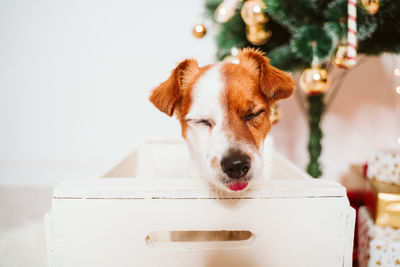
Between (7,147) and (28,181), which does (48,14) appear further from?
(28,181)

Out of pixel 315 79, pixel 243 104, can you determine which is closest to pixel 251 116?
pixel 243 104

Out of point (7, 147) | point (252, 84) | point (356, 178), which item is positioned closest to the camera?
point (252, 84)

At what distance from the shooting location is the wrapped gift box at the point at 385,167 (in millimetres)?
898

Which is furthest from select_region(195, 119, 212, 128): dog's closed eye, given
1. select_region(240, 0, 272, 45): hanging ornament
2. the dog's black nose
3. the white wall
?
the white wall

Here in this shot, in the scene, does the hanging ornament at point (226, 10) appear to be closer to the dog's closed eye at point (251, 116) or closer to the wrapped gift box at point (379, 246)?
the dog's closed eye at point (251, 116)

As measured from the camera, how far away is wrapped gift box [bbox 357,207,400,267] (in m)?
0.75

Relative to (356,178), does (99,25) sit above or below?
above

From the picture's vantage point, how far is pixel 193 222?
534 millimetres

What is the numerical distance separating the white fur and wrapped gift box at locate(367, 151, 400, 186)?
63 centimetres

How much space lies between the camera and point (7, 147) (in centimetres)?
184

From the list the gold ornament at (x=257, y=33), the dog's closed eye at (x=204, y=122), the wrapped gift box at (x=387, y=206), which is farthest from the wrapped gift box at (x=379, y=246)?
the gold ornament at (x=257, y=33)

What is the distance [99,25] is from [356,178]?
5.66ft

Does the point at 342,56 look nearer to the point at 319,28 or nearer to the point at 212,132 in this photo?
the point at 319,28

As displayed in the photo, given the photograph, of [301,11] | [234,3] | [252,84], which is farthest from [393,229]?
[234,3]
